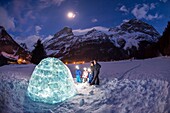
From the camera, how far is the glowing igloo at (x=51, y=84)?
296 inches

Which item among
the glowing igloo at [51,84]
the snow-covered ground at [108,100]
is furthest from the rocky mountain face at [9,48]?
the glowing igloo at [51,84]

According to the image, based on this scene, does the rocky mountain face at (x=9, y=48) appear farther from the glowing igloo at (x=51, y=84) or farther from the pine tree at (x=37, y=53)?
the glowing igloo at (x=51, y=84)

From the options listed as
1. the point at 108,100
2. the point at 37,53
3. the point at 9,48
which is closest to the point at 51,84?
the point at 108,100

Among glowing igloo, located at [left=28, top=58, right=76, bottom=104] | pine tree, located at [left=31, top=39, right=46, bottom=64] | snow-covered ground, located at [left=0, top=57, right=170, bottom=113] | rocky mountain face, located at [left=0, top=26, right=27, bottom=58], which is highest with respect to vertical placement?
rocky mountain face, located at [left=0, top=26, right=27, bottom=58]

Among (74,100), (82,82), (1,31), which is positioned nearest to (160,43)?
(82,82)

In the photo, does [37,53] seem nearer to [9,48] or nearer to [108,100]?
[108,100]

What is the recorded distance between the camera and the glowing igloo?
753cm

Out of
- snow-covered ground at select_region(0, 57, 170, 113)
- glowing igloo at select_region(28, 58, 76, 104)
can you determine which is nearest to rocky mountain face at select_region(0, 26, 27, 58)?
snow-covered ground at select_region(0, 57, 170, 113)

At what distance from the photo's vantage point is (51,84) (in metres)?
7.54

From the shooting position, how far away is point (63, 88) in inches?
303

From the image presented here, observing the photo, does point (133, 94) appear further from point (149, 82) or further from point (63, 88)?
point (63, 88)

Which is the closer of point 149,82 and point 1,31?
point 149,82

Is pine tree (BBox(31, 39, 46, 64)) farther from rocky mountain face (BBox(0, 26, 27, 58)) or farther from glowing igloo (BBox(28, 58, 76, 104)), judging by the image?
rocky mountain face (BBox(0, 26, 27, 58))

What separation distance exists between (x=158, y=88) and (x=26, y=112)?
523cm
